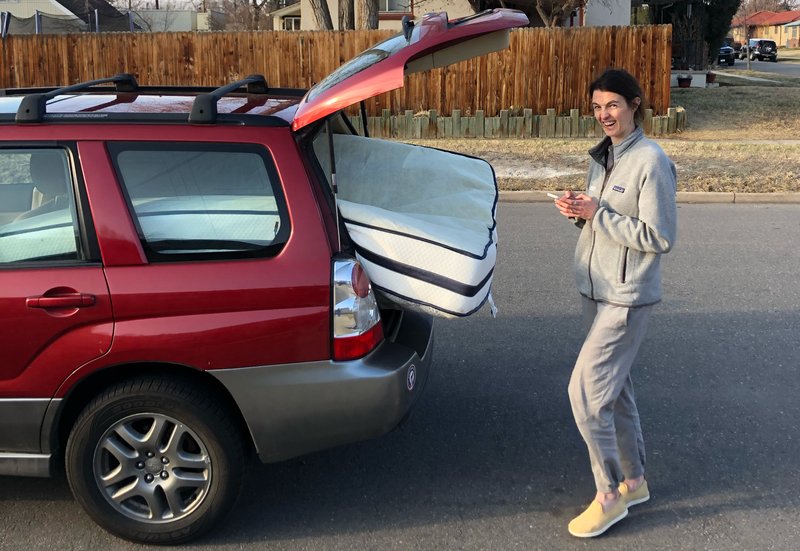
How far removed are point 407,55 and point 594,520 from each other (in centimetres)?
201

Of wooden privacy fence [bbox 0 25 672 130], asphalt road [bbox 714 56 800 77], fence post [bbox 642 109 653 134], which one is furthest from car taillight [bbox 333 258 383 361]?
asphalt road [bbox 714 56 800 77]

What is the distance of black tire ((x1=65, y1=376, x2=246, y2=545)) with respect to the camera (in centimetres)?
310

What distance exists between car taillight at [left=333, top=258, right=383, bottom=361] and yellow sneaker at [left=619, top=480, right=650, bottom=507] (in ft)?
4.27

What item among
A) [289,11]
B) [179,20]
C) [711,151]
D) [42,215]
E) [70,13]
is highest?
[179,20]

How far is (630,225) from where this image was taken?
121 inches

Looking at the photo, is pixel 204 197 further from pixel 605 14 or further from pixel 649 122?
pixel 605 14

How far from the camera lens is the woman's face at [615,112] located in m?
3.11

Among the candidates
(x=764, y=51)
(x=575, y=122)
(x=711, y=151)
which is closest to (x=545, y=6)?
(x=575, y=122)

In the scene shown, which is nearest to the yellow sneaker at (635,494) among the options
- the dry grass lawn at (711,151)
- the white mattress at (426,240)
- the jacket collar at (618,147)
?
the white mattress at (426,240)

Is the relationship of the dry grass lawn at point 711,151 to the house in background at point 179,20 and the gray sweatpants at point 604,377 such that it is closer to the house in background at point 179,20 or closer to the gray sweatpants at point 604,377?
the gray sweatpants at point 604,377

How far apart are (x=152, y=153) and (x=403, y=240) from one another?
1.04 m

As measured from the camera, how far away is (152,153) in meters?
3.15

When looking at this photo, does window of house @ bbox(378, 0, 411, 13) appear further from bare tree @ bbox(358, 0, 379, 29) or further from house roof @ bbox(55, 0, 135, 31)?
house roof @ bbox(55, 0, 135, 31)

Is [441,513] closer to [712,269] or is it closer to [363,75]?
[363,75]
